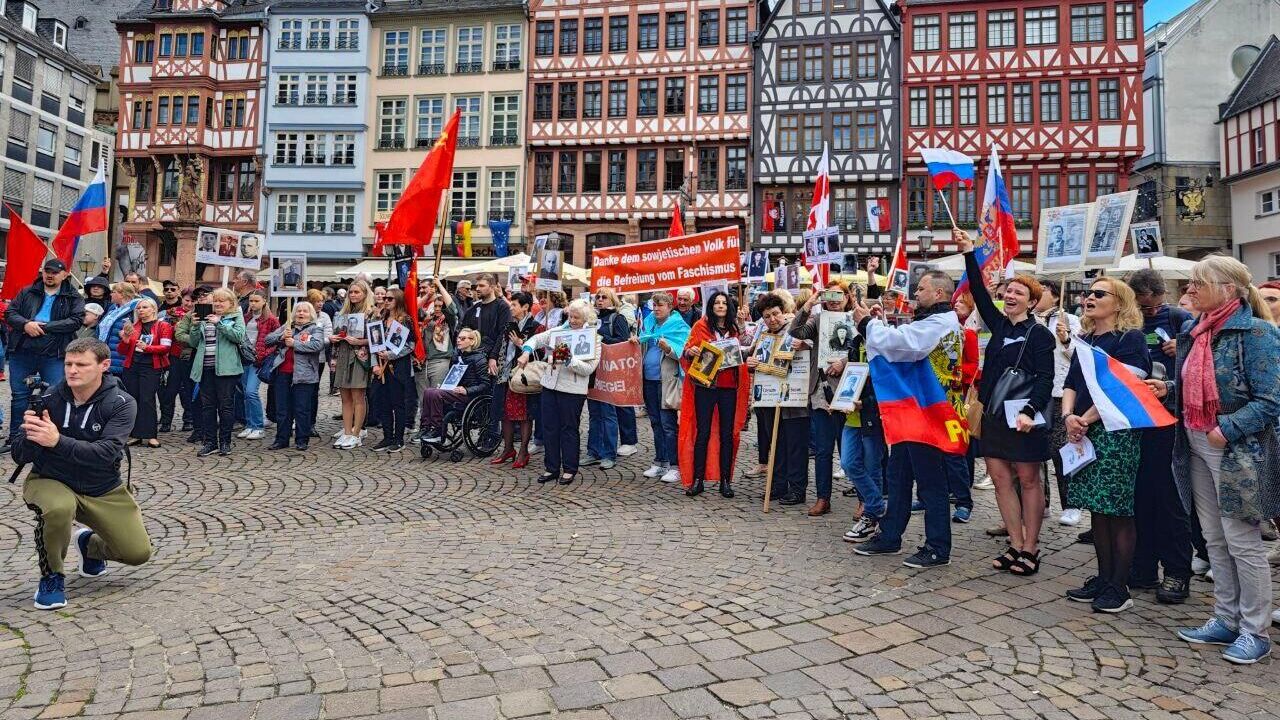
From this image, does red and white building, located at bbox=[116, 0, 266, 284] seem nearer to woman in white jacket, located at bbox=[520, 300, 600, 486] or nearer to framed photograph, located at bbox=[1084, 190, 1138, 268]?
woman in white jacket, located at bbox=[520, 300, 600, 486]

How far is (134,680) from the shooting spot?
3.48 m

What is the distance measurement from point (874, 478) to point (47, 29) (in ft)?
185

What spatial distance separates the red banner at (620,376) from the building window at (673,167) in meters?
24.8

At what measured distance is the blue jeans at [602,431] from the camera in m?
8.88

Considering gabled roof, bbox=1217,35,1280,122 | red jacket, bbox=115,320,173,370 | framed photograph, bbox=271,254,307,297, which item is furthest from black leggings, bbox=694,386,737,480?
gabled roof, bbox=1217,35,1280,122

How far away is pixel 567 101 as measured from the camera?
33.5m

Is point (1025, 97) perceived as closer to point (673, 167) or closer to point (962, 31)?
point (962, 31)

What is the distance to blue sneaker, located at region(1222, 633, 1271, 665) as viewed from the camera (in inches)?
150

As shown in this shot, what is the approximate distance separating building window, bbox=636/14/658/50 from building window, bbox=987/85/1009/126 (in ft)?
42.4

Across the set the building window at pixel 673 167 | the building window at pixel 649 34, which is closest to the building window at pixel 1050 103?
the building window at pixel 673 167

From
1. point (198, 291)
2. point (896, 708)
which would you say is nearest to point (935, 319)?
point (896, 708)

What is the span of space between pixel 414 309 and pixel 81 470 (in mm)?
5040

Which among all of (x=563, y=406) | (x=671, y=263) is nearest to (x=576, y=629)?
(x=563, y=406)

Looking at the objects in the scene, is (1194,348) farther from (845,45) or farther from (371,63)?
(371,63)
